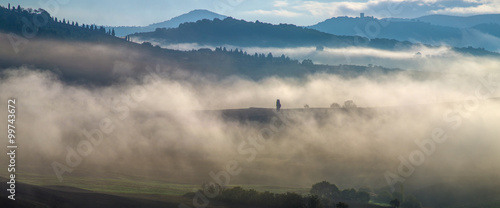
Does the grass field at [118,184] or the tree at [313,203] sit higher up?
the tree at [313,203]

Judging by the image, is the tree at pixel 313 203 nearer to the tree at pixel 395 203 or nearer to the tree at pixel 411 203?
the tree at pixel 395 203

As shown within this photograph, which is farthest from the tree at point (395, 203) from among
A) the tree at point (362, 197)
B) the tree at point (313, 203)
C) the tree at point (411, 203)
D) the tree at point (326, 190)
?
the tree at point (313, 203)

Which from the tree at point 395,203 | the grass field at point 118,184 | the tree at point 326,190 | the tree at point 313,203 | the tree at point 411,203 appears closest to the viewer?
the tree at point 313,203

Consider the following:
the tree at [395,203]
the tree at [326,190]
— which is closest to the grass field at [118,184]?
the tree at [326,190]

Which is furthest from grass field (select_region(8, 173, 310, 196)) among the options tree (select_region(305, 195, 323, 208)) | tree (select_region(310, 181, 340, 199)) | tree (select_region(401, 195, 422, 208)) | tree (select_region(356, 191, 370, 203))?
tree (select_region(305, 195, 323, 208))

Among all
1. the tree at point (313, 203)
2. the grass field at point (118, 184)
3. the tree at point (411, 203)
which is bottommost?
the tree at point (411, 203)

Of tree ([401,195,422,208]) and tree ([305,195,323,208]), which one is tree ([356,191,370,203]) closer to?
tree ([401,195,422,208])

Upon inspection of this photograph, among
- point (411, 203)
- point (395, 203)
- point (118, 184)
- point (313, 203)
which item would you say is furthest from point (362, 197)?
point (118, 184)

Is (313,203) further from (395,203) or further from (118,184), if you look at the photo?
(118,184)

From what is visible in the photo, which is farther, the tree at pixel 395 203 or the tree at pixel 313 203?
the tree at pixel 395 203

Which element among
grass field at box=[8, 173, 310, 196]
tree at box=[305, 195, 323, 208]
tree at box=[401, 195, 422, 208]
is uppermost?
tree at box=[305, 195, 323, 208]

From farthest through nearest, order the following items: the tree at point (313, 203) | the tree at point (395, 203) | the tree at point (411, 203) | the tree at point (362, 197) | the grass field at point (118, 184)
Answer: the tree at point (362, 197)
the tree at point (411, 203)
the tree at point (395, 203)
the grass field at point (118, 184)
the tree at point (313, 203)

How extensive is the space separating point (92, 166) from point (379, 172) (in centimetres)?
9110

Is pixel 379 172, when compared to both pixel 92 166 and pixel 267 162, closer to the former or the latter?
pixel 267 162
